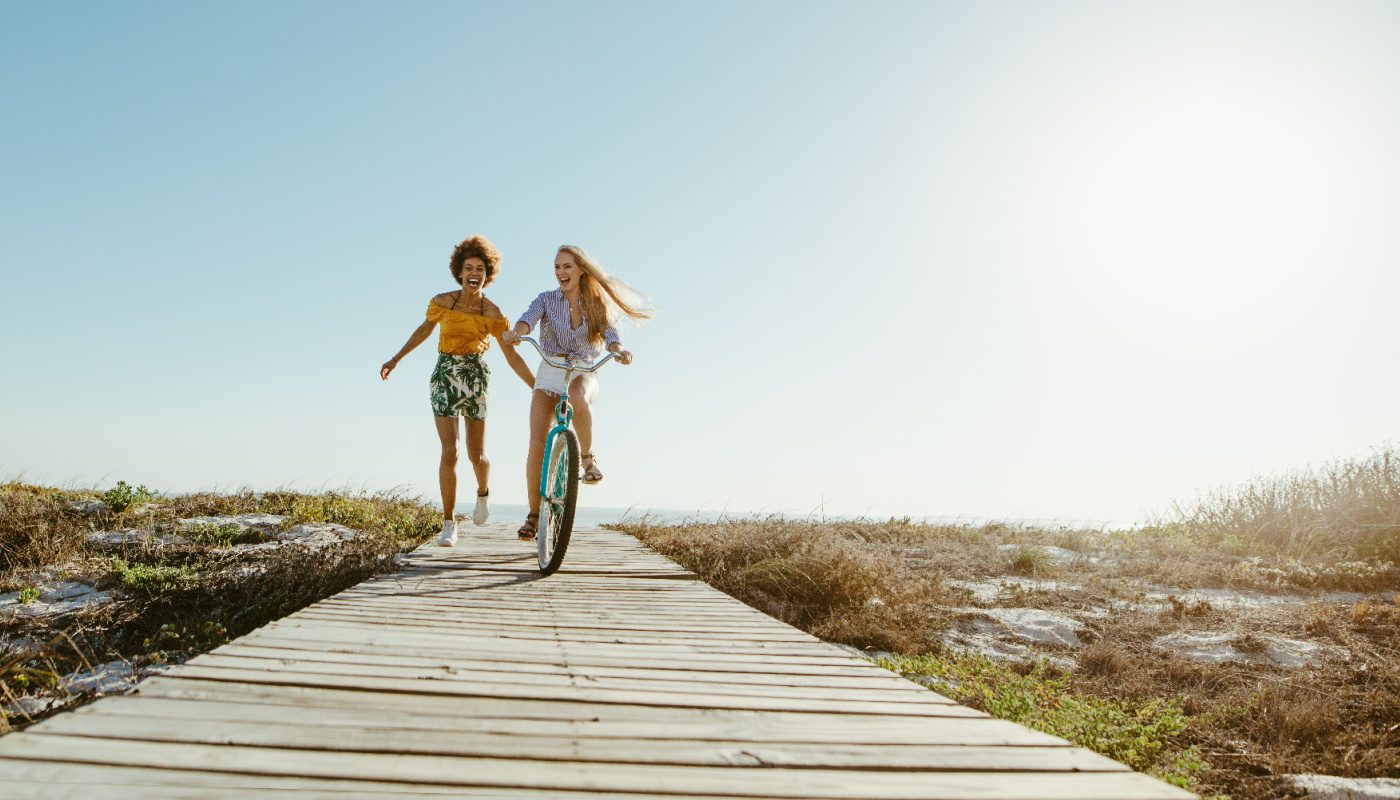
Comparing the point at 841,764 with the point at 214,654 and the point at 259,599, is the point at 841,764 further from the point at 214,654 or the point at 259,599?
the point at 259,599

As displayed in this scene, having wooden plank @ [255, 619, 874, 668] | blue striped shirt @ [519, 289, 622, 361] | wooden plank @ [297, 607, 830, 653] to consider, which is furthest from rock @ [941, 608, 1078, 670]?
blue striped shirt @ [519, 289, 622, 361]

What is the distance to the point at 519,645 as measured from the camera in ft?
10.3

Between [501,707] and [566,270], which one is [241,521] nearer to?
[566,270]

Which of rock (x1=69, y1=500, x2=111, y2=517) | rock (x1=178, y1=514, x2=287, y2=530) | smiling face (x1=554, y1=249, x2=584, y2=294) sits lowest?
rock (x1=178, y1=514, x2=287, y2=530)

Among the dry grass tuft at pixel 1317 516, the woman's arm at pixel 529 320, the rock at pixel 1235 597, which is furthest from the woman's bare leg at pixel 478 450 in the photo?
the dry grass tuft at pixel 1317 516

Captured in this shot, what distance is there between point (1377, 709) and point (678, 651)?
15.7 feet

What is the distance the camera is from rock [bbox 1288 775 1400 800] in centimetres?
356

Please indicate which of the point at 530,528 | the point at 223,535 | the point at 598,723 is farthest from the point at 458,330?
the point at 598,723

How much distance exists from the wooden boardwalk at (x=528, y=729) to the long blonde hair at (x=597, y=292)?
3680 mm

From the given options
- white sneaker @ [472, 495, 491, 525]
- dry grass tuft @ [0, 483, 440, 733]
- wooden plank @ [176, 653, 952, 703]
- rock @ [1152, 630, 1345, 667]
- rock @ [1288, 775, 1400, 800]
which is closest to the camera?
wooden plank @ [176, 653, 952, 703]

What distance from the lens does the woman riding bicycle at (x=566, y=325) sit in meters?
6.42

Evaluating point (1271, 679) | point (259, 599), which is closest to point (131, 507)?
point (259, 599)

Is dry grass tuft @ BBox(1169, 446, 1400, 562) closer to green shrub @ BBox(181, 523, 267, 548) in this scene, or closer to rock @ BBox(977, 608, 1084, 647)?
rock @ BBox(977, 608, 1084, 647)

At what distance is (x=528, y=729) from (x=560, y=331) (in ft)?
16.4
